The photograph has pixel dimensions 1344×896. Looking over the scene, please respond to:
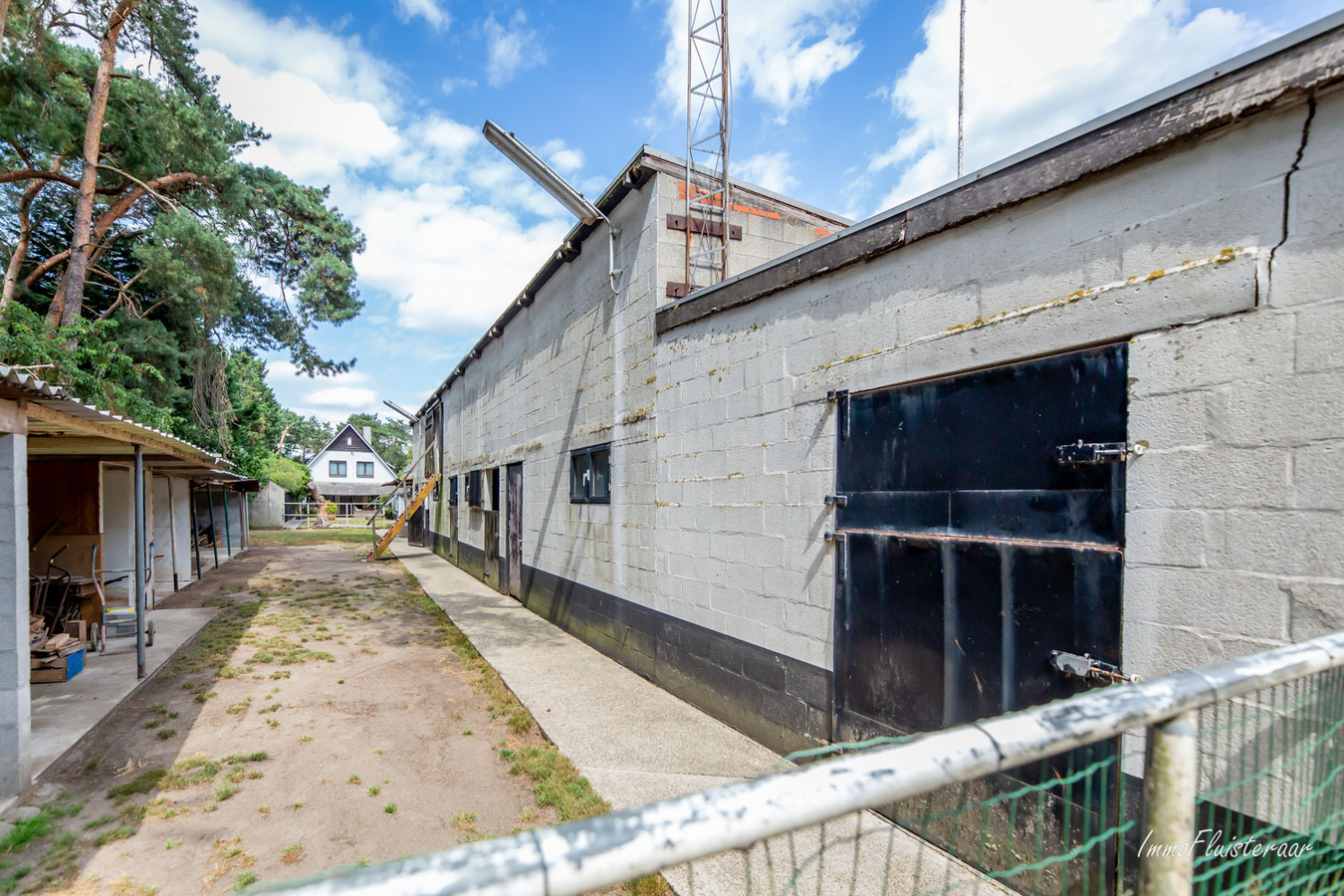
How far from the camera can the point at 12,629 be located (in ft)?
12.8

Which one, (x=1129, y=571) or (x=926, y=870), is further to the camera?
(x=926, y=870)

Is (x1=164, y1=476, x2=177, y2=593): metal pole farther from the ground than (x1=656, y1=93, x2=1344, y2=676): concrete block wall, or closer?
closer

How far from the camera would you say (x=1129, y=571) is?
2.51 m

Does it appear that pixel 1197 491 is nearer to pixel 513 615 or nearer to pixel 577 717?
pixel 577 717

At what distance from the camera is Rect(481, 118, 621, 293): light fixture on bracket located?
660 cm

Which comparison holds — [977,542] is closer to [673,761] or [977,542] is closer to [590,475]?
[673,761]

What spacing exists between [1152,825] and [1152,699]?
22cm

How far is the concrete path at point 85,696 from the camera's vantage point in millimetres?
4605

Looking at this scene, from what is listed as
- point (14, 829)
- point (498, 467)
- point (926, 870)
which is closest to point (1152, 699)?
point (926, 870)

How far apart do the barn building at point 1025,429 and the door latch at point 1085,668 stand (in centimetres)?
4

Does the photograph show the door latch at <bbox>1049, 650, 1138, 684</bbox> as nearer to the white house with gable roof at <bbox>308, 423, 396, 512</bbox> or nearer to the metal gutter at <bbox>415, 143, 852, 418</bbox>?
the metal gutter at <bbox>415, 143, 852, 418</bbox>

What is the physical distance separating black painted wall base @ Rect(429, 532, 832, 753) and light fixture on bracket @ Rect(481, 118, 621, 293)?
12.7 feet

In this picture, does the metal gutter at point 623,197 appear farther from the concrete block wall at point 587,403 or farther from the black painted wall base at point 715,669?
the black painted wall base at point 715,669

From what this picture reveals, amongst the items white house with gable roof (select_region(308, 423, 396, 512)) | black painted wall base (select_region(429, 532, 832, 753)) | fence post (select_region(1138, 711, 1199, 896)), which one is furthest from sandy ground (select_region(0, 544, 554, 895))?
white house with gable roof (select_region(308, 423, 396, 512))
